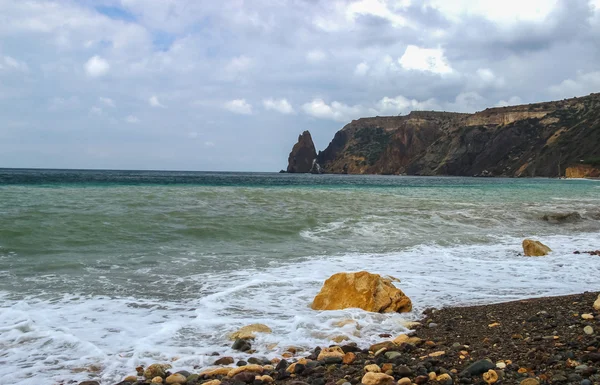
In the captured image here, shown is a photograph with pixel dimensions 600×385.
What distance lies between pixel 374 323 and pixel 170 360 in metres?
2.53

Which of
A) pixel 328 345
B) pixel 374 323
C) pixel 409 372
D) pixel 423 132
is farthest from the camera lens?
pixel 423 132

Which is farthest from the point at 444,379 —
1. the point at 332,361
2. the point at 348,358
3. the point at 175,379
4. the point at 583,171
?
the point at 583,171

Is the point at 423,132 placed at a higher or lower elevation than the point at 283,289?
higher

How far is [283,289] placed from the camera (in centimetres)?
736

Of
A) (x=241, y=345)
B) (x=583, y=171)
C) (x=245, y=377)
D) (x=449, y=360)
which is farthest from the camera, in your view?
(x=583, y=171)

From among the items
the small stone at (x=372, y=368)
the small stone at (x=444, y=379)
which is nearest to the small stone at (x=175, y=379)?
the small stone at (x=372, y=368)

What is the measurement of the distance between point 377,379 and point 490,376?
881mm

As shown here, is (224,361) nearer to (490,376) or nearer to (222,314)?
(222,314)

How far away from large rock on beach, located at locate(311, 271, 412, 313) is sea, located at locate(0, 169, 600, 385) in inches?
7.7

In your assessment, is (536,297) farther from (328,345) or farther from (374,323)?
(328,345)

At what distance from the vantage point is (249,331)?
5008mm

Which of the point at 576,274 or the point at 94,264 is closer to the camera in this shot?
the point at 576,274

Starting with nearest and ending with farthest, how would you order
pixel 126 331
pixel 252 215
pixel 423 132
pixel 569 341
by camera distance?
pixel 569 341
pixel 126 331
pixel 252 215
pixel 423 132

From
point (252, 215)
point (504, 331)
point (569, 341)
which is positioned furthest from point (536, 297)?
point (252, 215)
